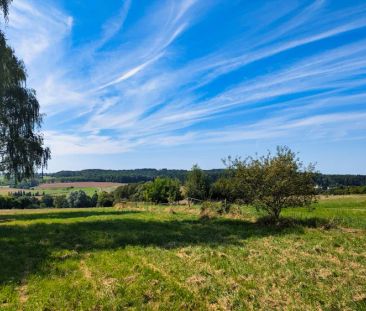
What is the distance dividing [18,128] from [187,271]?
78.0ft

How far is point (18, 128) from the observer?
28281 millimetres

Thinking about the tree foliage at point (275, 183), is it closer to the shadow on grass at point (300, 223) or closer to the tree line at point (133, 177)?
the shadow on grass at point (300, 223)

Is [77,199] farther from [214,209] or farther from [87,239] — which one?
[87,239]

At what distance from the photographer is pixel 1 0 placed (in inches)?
801

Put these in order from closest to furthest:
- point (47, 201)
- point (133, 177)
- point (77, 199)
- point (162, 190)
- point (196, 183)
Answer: point (196, 183) → point (162, 190) → point (77, 199) → point (47, 201) → point (133, 177)

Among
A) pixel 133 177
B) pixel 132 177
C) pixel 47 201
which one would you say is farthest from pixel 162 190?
pixel 133 177

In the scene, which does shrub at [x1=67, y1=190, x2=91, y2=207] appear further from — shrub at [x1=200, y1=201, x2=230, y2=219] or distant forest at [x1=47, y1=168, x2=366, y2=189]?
shrub at [x1=200, y1=201, x2=230, y2=219]

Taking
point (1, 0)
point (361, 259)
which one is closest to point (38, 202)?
point (1, 0)

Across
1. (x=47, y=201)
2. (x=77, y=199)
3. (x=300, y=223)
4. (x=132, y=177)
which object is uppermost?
(x=132, y=177)

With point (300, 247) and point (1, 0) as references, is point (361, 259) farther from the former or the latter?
A: point (1, 0)

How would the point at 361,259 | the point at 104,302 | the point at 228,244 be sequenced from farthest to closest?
the point at 228,244 → the point at 361,259 → the point at 104,302

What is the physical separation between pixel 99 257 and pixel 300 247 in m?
7.26

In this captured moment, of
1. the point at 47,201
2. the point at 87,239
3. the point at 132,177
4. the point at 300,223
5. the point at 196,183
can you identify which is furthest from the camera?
the point at 132,177

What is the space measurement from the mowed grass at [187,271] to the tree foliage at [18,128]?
1369 centimetres
